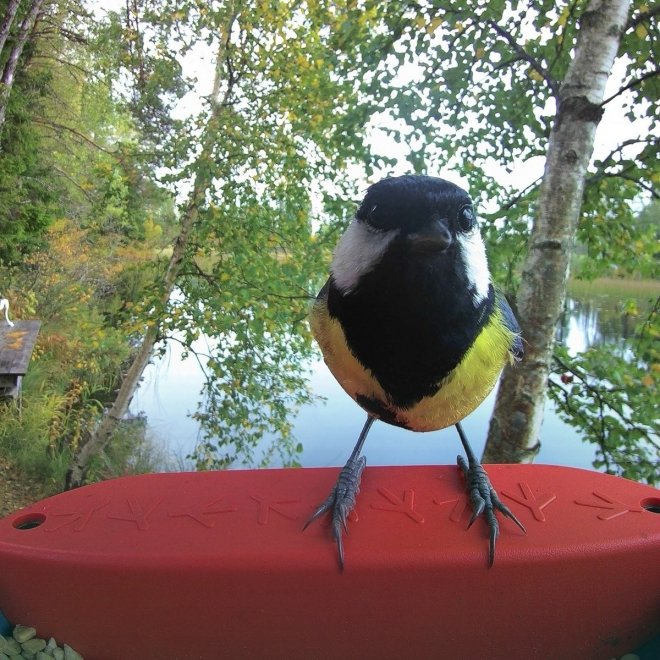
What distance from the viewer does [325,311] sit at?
1093 millimetres

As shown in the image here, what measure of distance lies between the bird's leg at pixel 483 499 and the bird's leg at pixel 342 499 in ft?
0.86

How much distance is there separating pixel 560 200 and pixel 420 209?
1337 mm

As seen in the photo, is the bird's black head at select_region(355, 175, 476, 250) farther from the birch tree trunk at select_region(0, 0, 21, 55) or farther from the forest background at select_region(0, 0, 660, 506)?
the birch tree trunk at select_region(0, 0, 21, 55)

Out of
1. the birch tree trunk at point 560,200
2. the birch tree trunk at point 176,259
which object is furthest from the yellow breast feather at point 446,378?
the birch tree trunk at point 176,259

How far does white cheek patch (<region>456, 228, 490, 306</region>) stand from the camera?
2.99 feet

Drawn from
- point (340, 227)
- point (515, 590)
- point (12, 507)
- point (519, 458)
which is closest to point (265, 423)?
point (340, 227)

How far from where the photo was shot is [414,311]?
2.82 feet

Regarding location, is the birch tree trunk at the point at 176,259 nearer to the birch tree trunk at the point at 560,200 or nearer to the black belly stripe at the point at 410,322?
the birch tree trunk at the point at 560,200

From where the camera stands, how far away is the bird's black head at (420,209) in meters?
0.82

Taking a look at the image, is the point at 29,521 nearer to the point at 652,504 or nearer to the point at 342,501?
the point at 342,501

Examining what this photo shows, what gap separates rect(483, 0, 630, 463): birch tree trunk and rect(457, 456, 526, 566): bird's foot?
83 centimetres

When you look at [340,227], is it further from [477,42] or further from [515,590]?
[515,590]

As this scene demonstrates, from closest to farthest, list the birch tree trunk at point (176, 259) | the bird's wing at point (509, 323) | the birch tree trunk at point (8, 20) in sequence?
1. the bird's wing at point (509, 323)
2. the birch tree trunk at point (176, 259)
3. the birch tree trunk at point (8, 20)

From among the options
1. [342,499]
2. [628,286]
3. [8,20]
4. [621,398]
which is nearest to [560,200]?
[621,398]
